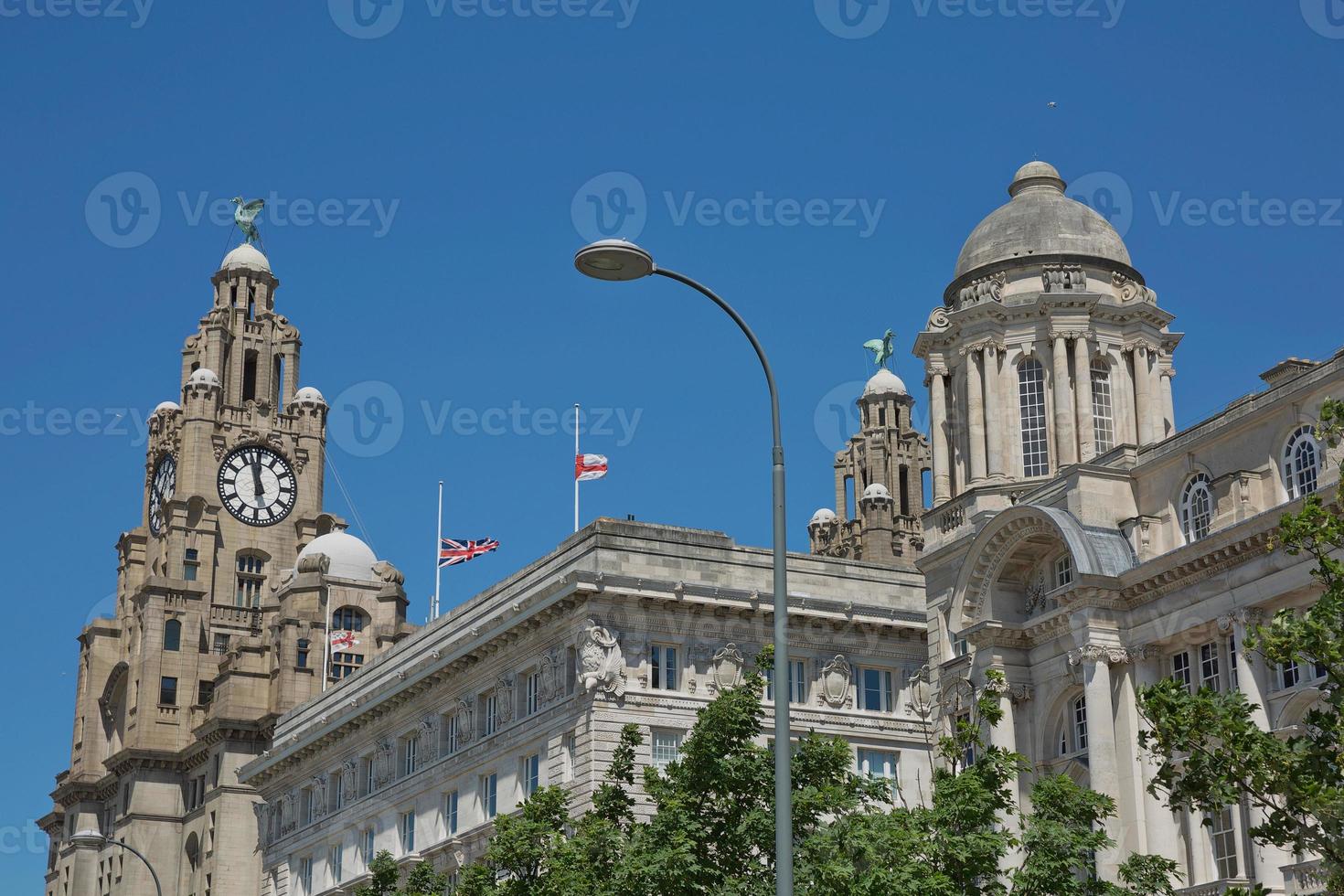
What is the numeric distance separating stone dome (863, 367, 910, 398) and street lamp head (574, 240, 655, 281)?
131112 millimetres

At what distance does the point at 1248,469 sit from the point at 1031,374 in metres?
15.0

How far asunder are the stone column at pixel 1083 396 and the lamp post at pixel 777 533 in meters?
36.9

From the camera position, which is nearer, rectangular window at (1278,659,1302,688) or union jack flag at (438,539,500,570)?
rectangular window at (1278,659,1302,688)

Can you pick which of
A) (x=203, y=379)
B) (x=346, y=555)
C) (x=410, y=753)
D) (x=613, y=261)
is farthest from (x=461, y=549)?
(x=613, y=261)

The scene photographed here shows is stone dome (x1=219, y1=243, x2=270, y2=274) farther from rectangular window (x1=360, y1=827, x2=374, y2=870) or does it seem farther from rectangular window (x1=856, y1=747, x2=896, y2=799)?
rectangular window (x1=856, y1=747, x2=896, y2=799)

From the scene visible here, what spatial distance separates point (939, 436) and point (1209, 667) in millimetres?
17327

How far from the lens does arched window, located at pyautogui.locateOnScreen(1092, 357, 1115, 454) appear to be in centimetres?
6481

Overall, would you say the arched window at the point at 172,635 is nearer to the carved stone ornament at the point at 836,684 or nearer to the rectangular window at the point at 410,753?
the rectangular window at the point at 410,753

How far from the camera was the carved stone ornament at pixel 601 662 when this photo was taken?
64812 mm

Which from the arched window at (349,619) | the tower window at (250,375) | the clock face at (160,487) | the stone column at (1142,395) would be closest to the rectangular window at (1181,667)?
the stone column at (1142,395)

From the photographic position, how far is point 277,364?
13588 centimetres

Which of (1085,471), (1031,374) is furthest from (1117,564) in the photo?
(1031,374)

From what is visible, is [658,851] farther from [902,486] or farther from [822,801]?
[902,486]

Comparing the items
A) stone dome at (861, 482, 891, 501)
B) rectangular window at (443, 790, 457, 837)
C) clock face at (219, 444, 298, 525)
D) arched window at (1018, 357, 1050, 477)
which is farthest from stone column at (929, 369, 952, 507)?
stone dome at (861, 482, 891, 501)
